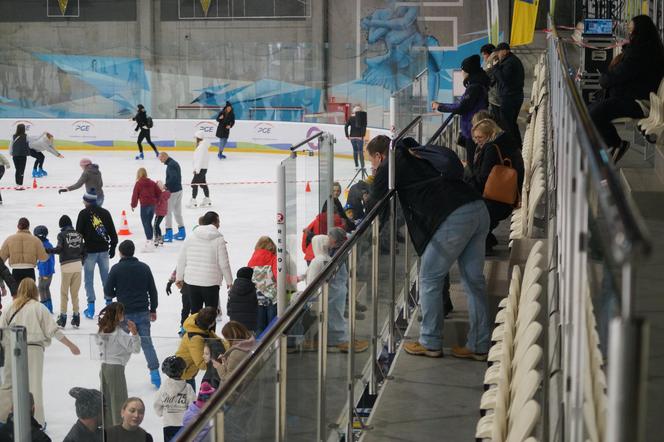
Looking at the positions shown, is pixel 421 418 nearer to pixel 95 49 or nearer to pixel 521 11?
pixel 521 11

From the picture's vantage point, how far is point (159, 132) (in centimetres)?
2986

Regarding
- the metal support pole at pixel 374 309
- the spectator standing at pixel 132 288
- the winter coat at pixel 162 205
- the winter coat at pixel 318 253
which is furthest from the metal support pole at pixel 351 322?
the winter coat at pixel 162 205

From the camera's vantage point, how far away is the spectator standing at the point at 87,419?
639 centimetres

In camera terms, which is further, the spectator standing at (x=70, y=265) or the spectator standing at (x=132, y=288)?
the spectator standing at (x=70, y=265)

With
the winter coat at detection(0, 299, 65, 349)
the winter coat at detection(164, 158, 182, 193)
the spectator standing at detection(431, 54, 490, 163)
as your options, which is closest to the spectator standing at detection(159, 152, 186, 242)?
the winter coat at detection(164, 158, 182, 193)

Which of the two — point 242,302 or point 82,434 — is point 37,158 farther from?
point 82,434

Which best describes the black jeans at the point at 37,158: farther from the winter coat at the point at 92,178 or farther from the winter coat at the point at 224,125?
the winter coat at the point at 92,178

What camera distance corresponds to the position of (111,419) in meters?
6.43

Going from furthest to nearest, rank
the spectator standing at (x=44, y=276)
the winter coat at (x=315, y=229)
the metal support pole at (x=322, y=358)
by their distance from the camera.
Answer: the spectator standing at (x=44, y=276) < the winter coat at (x=315, y=229) < the metal support pole at (x=322, y=358)

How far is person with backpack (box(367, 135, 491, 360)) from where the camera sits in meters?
5.44

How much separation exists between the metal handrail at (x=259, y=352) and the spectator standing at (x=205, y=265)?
5.85 m

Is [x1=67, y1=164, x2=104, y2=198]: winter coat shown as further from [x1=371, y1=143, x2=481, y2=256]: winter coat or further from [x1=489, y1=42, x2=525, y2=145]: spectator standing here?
[x1=371, y1=143, x2=481, y2=256]: winter coat

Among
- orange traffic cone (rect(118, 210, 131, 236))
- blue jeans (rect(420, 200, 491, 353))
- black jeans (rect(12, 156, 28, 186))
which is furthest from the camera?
black jeans (rect(12, 156, 28, 186))

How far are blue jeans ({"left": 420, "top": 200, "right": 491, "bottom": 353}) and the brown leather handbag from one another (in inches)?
47.3
